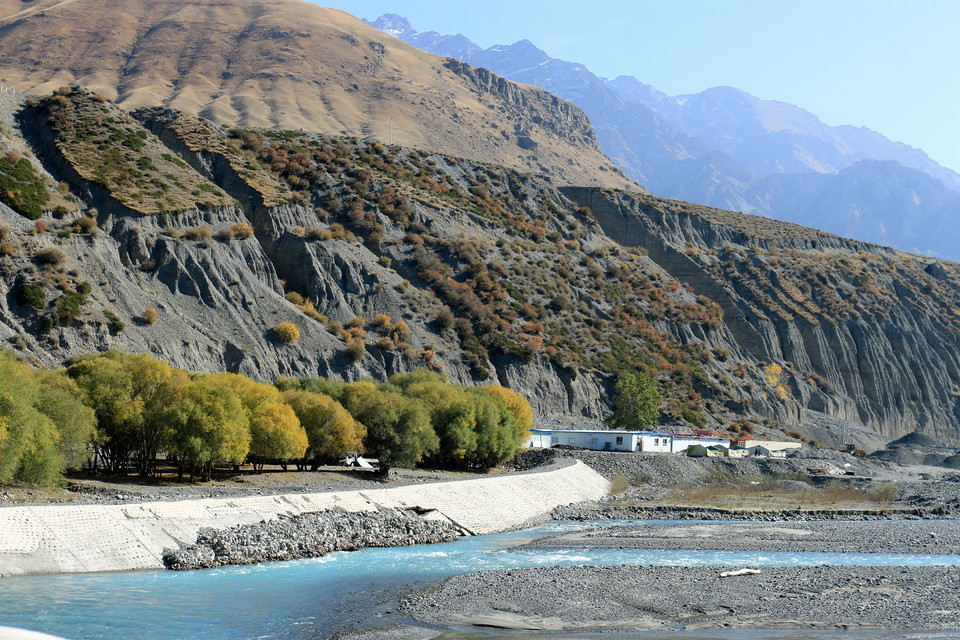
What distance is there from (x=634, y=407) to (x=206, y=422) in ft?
172

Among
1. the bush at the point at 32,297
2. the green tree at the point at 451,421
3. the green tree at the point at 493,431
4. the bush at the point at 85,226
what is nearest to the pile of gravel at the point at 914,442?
the green tree at the point at 493,431

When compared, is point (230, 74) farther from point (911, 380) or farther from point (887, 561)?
point (887, 561)

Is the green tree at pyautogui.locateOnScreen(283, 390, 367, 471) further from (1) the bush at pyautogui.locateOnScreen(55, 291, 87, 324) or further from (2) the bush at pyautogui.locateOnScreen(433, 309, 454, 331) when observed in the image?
(2) the bush at pyautogui.locateOnScreen(433, 309, 454, 331)

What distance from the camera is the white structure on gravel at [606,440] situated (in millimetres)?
80562

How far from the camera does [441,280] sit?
9531 centimetres

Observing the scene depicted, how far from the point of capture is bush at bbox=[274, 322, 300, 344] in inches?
2992

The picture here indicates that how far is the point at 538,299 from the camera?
103125mm

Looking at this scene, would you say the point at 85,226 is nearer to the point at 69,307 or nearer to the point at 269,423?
the point at 69,307

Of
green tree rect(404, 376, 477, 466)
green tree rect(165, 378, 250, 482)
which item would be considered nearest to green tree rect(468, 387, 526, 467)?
green tree rect(404, 376, 477, 466)

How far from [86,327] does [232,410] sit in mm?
24332

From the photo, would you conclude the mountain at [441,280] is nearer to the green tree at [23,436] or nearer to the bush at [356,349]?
the bush at [356,349]

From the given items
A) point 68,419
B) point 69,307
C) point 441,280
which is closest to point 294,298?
point 441,280

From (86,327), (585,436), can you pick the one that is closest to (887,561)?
(585,436)

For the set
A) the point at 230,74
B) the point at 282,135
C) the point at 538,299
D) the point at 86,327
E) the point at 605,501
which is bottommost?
the point at 605,501
